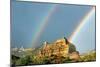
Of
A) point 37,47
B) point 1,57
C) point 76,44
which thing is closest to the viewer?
point 1,57

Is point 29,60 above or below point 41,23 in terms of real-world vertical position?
below

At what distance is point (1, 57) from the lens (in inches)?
88.3

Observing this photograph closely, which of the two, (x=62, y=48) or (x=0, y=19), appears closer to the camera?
(x=0, y=19)

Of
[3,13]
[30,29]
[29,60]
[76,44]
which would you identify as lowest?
[29,60]

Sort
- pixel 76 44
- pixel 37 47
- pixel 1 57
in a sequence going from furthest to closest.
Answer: pixel 76 44, pixel 37 47, pixel 1 57

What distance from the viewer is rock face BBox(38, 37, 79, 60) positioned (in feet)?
7.95

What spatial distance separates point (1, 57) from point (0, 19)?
0.40m

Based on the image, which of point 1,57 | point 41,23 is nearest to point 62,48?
point 41,23

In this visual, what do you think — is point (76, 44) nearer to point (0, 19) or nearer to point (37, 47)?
point (37, 47)

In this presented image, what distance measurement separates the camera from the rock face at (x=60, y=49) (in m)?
2.42

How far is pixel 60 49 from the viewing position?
2480mm
